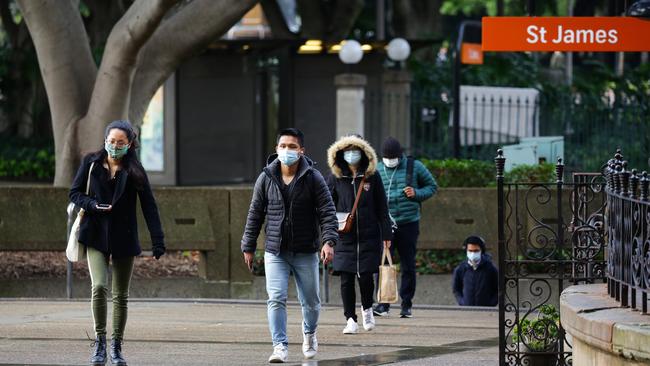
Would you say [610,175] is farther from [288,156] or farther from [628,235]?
[288,156]

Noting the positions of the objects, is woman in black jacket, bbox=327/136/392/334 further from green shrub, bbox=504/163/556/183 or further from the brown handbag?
green shrub, bbox=504/163/556/183

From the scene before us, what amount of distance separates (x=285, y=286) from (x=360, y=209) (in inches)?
87.7

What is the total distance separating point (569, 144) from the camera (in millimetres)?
24250

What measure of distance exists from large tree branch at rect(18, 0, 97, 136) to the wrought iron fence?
6583 mm

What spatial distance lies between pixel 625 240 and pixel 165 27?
11.4 meters

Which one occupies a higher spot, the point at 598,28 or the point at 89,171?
the point at 598,28

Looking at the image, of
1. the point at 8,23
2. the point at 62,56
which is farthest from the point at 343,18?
the point at 62,56

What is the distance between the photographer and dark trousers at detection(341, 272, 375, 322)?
1239cm

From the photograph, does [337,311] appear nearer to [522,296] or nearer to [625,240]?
[522,296]

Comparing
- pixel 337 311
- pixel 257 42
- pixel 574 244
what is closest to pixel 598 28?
pixel 337 311

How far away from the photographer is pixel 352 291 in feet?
41.0

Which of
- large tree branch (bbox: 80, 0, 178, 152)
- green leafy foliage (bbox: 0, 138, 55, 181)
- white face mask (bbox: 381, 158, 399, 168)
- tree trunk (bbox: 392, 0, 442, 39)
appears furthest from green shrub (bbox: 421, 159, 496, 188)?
tree trunk (bbox: 392, 0, 442, 39)

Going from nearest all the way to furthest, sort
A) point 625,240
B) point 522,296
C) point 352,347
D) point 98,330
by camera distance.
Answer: point 625,240 → point 98,330 → point 352,347 → point 522,296

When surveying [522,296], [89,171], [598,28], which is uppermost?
[598,28]
